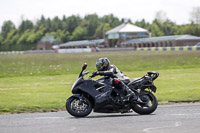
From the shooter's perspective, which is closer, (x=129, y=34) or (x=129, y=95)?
(x=129, y=95)

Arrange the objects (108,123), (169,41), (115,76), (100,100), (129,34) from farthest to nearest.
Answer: (129,34) → (169,41) → (115,76) → (100,100) → (108,123)

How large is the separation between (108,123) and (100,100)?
3.87 ft

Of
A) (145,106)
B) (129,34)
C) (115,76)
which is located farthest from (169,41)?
(115,76)

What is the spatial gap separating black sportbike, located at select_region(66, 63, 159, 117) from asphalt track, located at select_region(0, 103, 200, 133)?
19 cm

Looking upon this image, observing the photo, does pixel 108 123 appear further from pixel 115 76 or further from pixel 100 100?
pixel 115 76

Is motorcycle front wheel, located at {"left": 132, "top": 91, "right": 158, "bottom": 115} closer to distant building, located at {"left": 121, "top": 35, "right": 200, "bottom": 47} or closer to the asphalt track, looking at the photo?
the asphalt track

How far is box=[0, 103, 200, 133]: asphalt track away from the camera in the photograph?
8.87 meters

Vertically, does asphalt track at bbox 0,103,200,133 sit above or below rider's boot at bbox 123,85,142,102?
below

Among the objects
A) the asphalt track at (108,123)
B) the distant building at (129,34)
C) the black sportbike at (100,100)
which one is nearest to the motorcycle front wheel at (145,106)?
the black sportbike at (100,100)

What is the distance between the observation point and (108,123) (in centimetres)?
980

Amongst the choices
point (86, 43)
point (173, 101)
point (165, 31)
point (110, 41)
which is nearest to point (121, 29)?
point (110, 41)

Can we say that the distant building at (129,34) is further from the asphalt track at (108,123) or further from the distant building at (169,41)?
the asphalt track at (108,123)

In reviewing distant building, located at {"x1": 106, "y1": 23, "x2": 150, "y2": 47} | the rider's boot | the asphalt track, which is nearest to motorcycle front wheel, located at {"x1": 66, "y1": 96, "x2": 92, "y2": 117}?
the asphalt track

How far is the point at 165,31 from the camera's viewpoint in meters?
186
